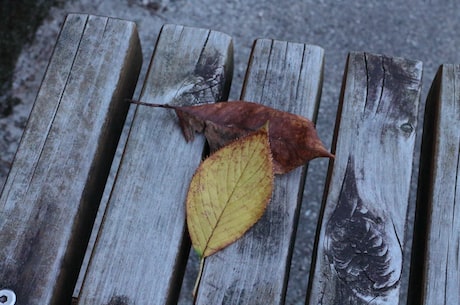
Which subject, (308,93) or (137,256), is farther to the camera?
(308,93)

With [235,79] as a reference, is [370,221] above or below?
below

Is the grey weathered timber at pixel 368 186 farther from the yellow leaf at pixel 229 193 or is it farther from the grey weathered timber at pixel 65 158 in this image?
the grey weathered timber at pixel 65 158

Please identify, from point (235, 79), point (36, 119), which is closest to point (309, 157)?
point (36, 119)

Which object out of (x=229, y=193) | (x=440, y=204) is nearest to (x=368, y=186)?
(x=440, y=204)

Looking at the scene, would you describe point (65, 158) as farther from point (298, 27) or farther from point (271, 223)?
point (298, 27)

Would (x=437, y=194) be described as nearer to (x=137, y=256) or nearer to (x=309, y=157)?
(x=309, y=157)

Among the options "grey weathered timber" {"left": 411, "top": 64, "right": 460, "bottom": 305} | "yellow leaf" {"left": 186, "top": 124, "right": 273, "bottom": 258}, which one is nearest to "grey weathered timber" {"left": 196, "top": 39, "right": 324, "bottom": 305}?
"yellow leaf" {"left": 186, "top": 124, "right": 273, "bottom": 258}
